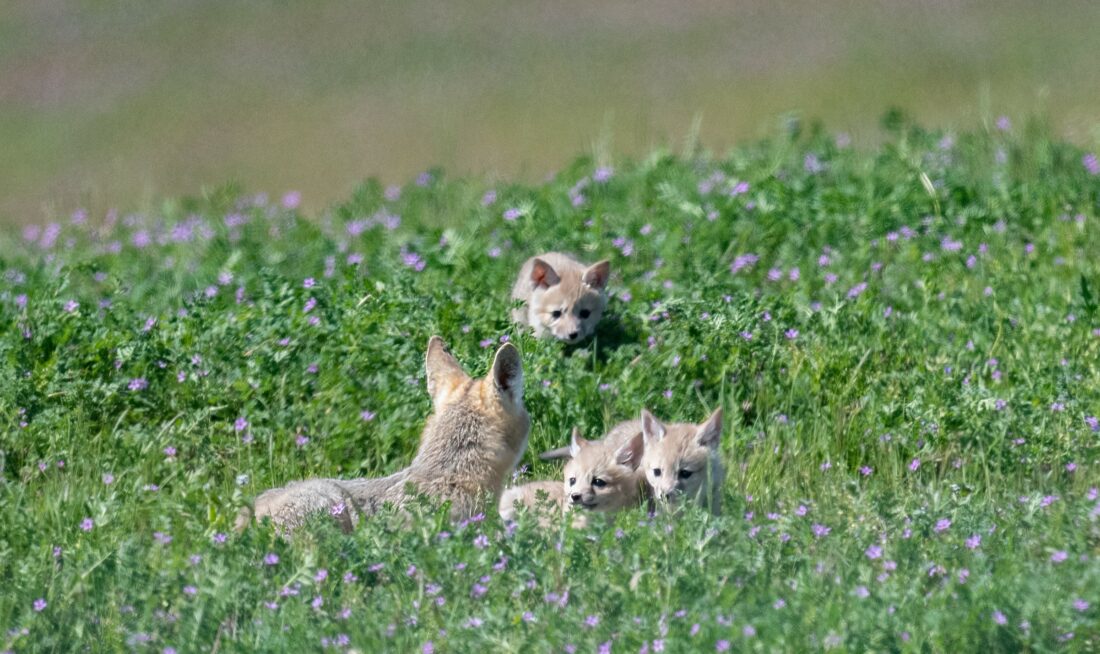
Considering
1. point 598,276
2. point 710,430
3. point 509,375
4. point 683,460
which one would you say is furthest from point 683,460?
point 598,276

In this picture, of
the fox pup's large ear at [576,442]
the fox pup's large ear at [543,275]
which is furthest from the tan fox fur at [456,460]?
the fox pup's large ear at [543,275]

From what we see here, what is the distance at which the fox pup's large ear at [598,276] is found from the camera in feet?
32.6

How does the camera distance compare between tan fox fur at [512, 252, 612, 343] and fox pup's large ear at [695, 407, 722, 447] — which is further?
tan fox fur at [512, 252, 612, 343]

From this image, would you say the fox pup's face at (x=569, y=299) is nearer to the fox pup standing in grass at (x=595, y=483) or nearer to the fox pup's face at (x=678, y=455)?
the fox pup standing in grass at (x=595, y=483)

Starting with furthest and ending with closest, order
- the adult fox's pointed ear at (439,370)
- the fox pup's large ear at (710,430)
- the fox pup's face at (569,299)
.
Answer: the fox pup's face at (569,299)
the adult fox's pointed ear at (439,370)
the fox pup's large ear at (710,430)

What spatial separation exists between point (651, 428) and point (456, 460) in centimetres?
95

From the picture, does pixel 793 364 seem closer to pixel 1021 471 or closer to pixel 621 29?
pixel 1021 471

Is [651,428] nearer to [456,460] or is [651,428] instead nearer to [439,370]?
[456,460]

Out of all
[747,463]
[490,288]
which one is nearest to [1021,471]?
[747,463]

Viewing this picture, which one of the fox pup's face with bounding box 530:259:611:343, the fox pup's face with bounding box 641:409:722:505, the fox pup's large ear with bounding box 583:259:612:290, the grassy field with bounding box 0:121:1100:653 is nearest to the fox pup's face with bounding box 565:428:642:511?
the fox pup's face with bounding box 641:409:722:505

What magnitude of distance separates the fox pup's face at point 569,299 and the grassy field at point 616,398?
162mm

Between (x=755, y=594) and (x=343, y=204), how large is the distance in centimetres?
818

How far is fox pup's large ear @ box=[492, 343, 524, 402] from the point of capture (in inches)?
281

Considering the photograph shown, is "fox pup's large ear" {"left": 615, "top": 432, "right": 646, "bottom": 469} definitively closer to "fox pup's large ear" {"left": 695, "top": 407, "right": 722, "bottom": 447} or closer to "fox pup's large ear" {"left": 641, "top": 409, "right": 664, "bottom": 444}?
"fox pup's large ear" {"left": 641, "top": 409, "right": 664, "bottom": 444}
